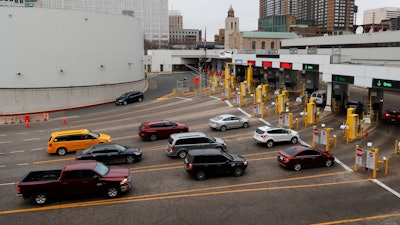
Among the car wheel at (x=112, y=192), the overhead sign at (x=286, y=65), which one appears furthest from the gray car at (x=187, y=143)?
the overhead sign at (x=286, y=65)

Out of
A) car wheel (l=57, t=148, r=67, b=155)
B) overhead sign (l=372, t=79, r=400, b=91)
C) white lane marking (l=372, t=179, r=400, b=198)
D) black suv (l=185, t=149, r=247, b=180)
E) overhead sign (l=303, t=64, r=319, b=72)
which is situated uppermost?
overhead sign (l=303, t=64, r=319, b=72)

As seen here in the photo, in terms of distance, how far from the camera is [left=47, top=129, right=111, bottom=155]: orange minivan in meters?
22.7

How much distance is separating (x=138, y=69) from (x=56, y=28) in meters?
15.0

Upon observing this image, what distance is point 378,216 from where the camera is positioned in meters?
13.7

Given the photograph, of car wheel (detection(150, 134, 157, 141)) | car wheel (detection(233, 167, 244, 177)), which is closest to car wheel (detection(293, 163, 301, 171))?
car wheel (detection(233, 167, 244, 177))

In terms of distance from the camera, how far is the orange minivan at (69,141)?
22656 millimetres

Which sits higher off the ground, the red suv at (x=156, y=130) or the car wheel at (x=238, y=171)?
the red suv at (x=156, y=130)

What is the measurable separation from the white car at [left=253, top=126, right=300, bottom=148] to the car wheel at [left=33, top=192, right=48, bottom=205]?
44.3 ft

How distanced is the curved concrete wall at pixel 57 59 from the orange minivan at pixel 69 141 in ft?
69.1

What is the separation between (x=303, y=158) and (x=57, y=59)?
3355 cm

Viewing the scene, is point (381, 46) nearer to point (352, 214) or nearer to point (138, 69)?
point (138, 69)

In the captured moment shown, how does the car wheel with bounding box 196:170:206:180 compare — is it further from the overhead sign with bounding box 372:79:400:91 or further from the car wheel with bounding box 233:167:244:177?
the overhead sign with bounding box 372:79:400:91

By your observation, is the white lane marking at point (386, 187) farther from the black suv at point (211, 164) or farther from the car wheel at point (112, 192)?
the car wheel at point (112, 192)

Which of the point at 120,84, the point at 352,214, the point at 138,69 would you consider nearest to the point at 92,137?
the point at 352,214
